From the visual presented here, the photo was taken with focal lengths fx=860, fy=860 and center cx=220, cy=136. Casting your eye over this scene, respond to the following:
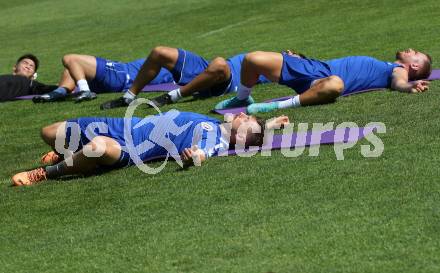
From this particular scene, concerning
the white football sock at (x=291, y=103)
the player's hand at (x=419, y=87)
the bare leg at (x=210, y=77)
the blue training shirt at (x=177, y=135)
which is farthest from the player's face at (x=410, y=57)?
the blue training shirt at (x=177, y=135)

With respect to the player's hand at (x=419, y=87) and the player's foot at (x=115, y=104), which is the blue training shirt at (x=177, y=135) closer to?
the player's hand at (x=419, y=87)

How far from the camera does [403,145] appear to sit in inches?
271

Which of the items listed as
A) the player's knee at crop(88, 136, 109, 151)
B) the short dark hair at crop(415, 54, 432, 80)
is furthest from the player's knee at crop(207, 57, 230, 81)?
the player's knee at crop(88, 136, 109, 151)

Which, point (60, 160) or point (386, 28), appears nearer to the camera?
point (60, 160)

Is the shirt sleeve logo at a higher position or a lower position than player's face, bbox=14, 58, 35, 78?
higher

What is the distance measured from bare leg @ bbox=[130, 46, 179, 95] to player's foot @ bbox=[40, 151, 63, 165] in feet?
8.17

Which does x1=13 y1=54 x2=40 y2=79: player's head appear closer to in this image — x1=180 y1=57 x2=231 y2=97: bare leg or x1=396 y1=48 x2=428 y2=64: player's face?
x1=180 y1=57 x2=231 y2=97: bare leg

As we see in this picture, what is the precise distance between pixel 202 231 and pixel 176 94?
4.73 metres

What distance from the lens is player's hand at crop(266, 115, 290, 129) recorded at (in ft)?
26.2

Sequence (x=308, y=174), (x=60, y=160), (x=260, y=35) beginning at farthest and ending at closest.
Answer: (x=260, y=35) → (x=60, y=160) → (x=308, y=174)

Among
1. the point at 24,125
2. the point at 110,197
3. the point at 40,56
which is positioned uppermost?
the point at 110,197

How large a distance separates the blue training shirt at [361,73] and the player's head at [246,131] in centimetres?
221

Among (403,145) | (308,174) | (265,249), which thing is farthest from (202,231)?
(403,145)

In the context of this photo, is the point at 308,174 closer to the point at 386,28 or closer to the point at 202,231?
the point at 202,231
